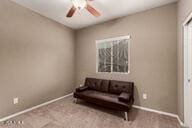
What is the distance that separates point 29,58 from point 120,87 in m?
2.61

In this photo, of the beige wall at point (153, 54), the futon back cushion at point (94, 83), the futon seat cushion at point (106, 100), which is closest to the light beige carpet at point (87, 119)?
the futon seat cushion at point (106, 100)

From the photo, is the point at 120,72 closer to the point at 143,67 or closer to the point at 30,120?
the point at 143,67

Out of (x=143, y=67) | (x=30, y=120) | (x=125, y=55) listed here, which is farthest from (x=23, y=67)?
(x=143, y=67)

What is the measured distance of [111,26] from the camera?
336cm

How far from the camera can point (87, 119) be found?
91.1 inches

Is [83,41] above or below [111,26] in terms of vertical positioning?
below

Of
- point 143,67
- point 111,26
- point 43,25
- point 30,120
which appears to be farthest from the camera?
point 111,26

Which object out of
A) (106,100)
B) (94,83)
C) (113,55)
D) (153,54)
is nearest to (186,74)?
(153,54)

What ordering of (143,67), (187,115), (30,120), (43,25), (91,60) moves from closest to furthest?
(187,115)
(30,120)
(143,67)
(43,25)
(91,60)

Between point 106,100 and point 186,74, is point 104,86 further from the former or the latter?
point 186,74

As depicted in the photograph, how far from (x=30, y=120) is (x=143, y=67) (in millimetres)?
3000

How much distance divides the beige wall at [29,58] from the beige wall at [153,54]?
185 cm

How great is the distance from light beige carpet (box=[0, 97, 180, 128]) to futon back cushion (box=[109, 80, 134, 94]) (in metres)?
0.55

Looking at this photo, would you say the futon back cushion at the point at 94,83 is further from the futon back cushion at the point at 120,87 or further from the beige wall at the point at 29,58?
the beige wall at the point at 29,58
